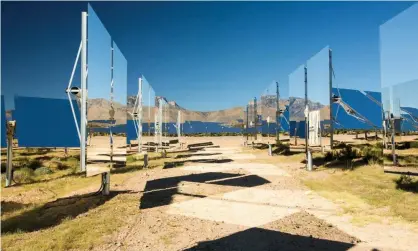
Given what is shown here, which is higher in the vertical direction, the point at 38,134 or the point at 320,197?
the point at 38,134

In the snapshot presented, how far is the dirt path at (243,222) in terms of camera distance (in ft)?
18.1

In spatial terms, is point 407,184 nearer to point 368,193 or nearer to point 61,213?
point 368,193

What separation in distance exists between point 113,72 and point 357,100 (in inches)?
431

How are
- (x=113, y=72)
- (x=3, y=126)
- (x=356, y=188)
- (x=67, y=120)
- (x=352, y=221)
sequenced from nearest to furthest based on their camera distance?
(x=352, y=221)
(x=113, y=72)
(x=356, y=188)
(x=3, y=126)
(x=67, y=120)

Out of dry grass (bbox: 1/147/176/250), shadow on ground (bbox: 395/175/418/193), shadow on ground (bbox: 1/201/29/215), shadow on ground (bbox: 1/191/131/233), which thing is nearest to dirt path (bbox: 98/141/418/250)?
dry grass (bbox: 1/147/176/250)

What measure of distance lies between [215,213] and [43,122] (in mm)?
15687

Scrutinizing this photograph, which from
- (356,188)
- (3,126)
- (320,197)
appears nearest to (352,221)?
(320,197)

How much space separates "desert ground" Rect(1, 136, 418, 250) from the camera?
5.61 metres

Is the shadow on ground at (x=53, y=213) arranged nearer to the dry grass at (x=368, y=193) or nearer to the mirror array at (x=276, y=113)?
the dry grass at (x=368, y=193)

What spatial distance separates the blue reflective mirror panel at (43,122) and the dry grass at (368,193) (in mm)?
13968

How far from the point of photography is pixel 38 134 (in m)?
19.0

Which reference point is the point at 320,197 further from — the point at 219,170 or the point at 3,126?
the point at 3,126

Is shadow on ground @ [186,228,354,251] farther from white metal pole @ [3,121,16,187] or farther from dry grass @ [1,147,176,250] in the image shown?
white metal pole @ [3,121,16,187]

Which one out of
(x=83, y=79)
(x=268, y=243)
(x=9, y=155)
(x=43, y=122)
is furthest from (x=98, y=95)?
(x=43, y=122)
